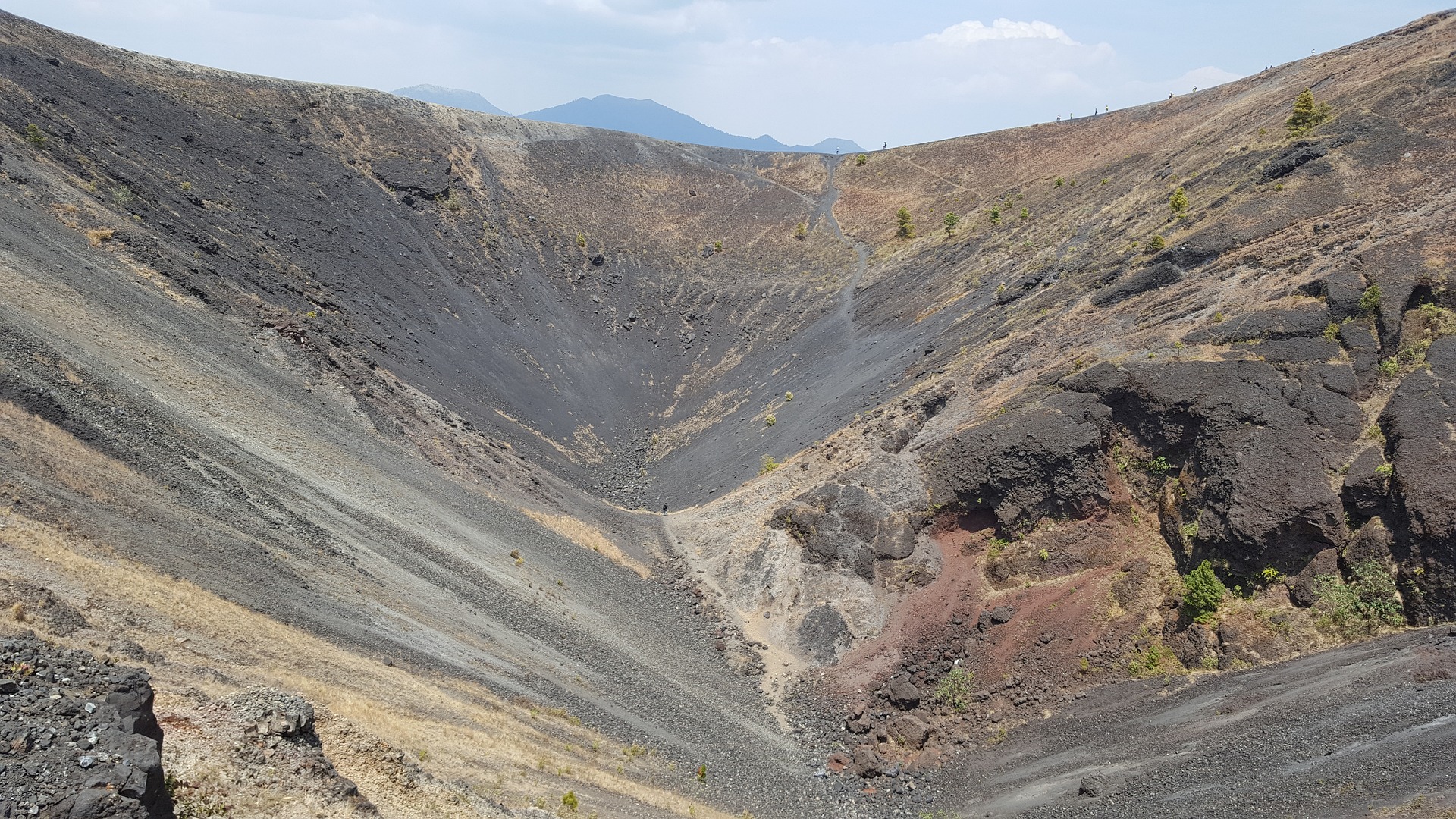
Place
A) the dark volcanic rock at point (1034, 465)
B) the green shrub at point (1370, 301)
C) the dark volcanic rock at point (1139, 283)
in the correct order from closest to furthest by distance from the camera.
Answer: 1. the green shrub at point (1370, 301)
2. the dark volcanic rock at point (1034, 465)
3. the dark volcanic rock at point (1139, 283)

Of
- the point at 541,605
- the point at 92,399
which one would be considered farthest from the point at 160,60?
the point at 541,605

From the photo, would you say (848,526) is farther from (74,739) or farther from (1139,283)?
(74,739)

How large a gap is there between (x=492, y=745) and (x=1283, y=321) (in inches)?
1031

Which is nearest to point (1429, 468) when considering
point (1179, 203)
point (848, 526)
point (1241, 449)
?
point (1241, 449)

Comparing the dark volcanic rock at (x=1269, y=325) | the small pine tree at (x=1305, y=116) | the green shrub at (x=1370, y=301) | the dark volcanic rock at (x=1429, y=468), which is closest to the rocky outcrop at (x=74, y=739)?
the dark volcanic rock at (x=1429, y=468)

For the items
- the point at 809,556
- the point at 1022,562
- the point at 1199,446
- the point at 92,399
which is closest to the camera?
the point at 92,399

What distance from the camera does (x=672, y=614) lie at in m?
31.1

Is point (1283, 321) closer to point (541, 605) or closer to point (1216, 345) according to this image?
point (1216, 345)

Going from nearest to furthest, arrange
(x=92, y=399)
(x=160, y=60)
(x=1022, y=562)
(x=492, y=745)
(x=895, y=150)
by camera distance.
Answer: (x=492, y=745) → (x=92, y=399) → (x=1022, y=562) → (x=160, y=60) → (x=895, y=150)

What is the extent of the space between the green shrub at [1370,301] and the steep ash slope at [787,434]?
9 centimetres

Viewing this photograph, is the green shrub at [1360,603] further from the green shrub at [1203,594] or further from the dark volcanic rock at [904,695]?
the dark volcanic rock at [904,695]

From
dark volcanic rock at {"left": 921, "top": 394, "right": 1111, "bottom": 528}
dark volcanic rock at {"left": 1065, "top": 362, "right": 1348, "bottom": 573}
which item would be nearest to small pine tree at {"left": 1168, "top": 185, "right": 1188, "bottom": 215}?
dark volcanic rock at {"left": 1065, "top": 362, "right": 1348, "bottom": 573}

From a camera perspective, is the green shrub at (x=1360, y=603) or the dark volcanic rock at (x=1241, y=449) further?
the dark volcanic rock at (x=1241, y=449)

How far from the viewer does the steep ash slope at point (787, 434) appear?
20.2 metres
